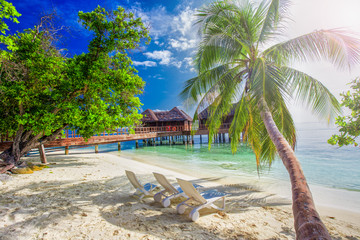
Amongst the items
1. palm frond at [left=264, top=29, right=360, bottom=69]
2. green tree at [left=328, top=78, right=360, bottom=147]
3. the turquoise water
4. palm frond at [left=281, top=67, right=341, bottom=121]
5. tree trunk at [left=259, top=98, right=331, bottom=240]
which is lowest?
the turquoise water

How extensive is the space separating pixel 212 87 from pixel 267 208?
3.65 m

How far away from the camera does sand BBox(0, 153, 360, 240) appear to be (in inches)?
108

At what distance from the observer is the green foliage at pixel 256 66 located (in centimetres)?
418

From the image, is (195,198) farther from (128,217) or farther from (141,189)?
(141,189)

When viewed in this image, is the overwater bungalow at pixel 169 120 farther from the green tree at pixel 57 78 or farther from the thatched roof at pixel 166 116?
the green tree at pixel 57 78

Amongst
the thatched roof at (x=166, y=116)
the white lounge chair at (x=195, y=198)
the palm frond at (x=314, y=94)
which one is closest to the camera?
the white lounge chair at (x=195, y=198)

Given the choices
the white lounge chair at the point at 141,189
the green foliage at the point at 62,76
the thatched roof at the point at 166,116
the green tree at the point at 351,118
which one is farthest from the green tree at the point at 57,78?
the thatched roof at the point at 166,116

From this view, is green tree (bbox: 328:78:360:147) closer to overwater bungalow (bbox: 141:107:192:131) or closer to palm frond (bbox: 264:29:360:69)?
palm frond (bbox: 264:29:360:69)

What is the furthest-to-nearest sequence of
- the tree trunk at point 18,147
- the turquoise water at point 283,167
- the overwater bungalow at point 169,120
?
the overwater bungalow at point 169,120 < the turquoise water at point 283,167 < the tree trunk at point 18,147

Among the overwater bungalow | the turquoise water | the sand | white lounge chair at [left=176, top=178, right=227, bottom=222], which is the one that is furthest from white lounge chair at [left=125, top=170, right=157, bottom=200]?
the overwater bungalow

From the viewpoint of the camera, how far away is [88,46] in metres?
7.41

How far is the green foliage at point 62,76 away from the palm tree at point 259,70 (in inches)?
142

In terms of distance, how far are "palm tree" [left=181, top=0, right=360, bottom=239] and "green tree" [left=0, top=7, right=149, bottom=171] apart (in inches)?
140

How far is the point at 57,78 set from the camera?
7227 millimetres
